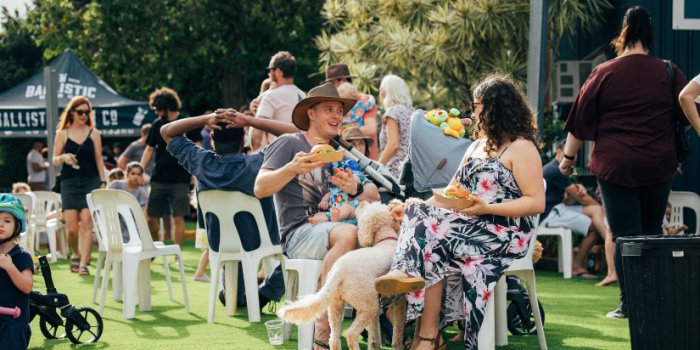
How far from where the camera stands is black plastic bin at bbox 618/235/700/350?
482cm

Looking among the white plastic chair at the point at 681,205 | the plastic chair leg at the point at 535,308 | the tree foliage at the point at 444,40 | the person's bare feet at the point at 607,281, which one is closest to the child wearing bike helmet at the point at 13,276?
the plastic chair leg at the point at 535,308

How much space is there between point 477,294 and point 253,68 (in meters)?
21.1

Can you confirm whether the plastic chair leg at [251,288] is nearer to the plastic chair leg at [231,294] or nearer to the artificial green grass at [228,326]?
the artificial green grass at [228,326]

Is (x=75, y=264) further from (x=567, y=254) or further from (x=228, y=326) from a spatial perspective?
(x=567, y=254)

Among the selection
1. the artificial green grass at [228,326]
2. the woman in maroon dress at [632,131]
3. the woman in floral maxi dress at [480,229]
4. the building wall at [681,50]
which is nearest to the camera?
the woman in floral maxi dress at [480,229]

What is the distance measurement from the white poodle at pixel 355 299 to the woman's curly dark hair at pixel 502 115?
81 cm

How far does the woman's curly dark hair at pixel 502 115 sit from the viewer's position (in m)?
5.28

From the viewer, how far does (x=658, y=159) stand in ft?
21.9

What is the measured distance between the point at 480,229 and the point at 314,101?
142 centimetres

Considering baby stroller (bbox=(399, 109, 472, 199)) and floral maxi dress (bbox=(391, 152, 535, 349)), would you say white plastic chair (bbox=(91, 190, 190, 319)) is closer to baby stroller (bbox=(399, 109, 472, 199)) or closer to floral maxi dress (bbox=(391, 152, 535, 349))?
baby stroller (bbox=(399, 109, 472, 199))

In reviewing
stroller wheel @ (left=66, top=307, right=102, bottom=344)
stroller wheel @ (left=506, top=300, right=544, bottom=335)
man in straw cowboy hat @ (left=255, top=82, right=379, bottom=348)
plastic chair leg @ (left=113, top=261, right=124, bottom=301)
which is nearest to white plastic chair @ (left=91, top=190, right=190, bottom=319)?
plastic chair leg @ (left=113, top=261, right=124, bottom=301)

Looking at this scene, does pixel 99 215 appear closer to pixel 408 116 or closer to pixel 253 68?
pixel 408 116

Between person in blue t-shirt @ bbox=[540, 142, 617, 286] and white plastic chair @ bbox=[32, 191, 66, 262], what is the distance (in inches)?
255

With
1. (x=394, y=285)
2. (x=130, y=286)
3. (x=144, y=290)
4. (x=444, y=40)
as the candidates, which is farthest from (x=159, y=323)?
(x=444, y=40)
